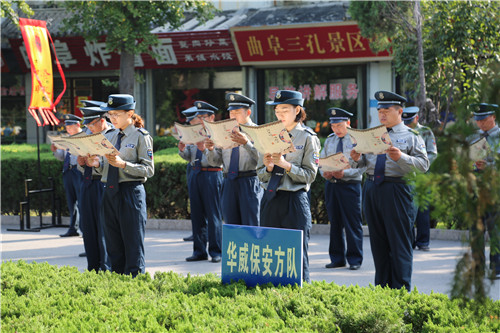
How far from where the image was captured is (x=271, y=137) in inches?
215

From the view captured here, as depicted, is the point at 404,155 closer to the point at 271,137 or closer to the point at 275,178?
the point at 275,178

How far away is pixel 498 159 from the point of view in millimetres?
2826

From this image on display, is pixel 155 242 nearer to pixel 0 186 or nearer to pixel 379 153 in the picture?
pixel 0 186

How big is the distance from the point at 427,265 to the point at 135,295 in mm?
4905

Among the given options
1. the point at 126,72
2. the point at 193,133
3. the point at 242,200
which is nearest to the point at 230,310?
the point at 242,200

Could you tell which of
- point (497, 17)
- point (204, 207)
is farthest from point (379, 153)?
point (497, 17)

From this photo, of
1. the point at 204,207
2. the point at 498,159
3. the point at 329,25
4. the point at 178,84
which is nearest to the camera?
the point at 498,159

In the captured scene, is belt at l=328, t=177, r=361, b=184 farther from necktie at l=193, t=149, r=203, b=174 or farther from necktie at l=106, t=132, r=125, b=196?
necktie at l=106, t=132, r=125, b=196

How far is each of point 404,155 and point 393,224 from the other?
2.05 ft

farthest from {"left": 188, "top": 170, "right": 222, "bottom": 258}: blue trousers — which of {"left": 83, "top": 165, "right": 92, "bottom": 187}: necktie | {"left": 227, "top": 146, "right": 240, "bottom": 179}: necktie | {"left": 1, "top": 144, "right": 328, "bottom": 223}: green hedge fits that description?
{"left": 1, "top": 144, "right": 328, "bottom": 223}: green hedge

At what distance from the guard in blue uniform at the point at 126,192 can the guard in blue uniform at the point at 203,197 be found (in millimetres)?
2675

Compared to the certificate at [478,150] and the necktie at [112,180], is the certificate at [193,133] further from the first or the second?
the certificate at [478,150]

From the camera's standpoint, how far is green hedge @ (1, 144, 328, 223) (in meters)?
12.0

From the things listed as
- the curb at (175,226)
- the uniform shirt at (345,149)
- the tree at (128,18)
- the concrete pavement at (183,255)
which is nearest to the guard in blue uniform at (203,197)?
the concrete pavement at (183,255)
